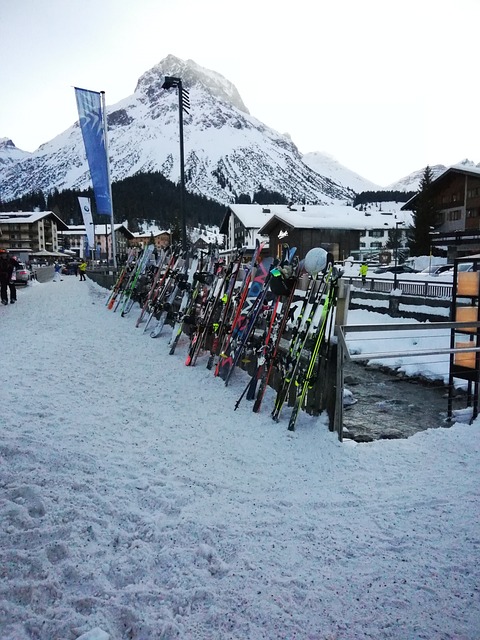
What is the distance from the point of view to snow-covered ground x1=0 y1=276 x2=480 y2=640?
7.64ft

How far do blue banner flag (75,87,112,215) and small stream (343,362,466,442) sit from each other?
15.5 meters

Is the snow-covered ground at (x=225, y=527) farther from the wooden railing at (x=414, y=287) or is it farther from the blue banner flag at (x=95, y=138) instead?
the blue banner flag at (x=95, y=138)

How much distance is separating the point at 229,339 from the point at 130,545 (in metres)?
4.19

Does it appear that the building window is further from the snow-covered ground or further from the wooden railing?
the snow-covered ground

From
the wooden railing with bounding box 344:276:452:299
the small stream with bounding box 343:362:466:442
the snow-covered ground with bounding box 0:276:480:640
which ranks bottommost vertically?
the small stream with bounding box 343:362:466:442

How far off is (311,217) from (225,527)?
41532mm

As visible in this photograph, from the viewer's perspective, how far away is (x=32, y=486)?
3.33 m

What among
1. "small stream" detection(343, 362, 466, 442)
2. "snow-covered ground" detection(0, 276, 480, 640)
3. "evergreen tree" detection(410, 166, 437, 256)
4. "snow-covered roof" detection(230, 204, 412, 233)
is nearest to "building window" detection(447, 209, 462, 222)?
"evergreen tree" detection(410, 166, 437, 256)

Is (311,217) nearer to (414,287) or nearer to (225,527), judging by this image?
(414,287)

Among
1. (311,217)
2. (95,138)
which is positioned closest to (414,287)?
(95,138)

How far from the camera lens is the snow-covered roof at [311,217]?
3912 centimetres

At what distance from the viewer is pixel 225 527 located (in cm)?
307

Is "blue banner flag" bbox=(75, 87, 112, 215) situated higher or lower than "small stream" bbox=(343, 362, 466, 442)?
higher

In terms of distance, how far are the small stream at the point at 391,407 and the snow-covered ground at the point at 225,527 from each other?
1.76m
